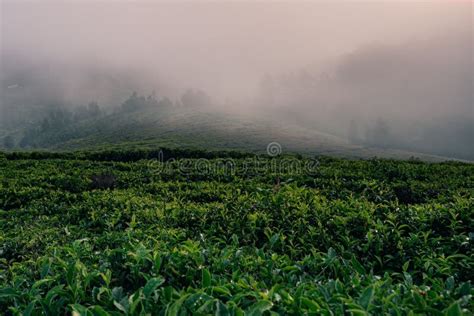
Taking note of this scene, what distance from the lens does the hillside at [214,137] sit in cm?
7862

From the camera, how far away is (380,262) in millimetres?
4938

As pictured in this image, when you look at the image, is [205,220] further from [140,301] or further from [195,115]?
[195,115]

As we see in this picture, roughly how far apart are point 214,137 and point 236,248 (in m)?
85.4

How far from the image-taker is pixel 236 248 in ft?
16.6

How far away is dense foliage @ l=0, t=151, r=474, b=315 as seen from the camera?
2.98 metres

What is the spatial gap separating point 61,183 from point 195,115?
11525cm

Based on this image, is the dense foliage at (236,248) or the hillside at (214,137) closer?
the dense foliage at (236,248)

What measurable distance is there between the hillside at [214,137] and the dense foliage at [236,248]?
58599mm

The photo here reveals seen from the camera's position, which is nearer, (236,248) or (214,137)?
(236,248)

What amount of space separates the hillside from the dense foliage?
58.6m

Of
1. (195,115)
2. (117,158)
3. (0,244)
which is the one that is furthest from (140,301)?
(195,115)

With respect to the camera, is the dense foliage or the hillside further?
the hillside

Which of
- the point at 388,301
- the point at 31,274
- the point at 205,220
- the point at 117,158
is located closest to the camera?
the point at 388,301

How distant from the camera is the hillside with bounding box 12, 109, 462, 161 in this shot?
7862 cm
